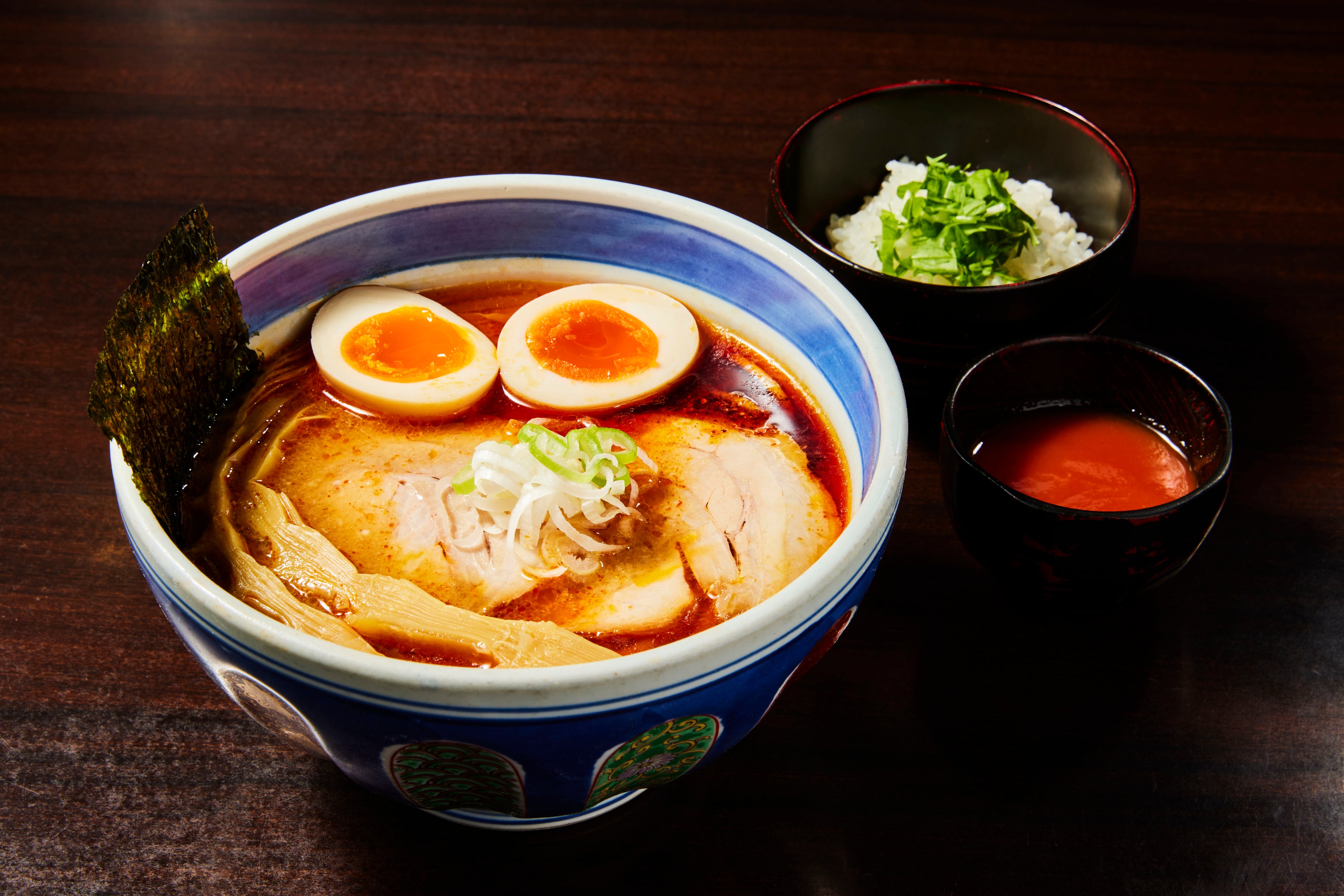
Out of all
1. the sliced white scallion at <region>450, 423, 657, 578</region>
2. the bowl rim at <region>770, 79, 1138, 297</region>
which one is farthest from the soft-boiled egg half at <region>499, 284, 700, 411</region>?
the bowl rim at <region>770, 79, 1138, 297</region>

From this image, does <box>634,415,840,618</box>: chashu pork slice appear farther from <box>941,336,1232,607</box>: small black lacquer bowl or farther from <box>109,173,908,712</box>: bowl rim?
<box>941,336,1232,607</box>: small black lacquer bowl

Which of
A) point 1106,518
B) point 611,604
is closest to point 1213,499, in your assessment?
point 1106,518

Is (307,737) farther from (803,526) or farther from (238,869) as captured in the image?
(803,526)

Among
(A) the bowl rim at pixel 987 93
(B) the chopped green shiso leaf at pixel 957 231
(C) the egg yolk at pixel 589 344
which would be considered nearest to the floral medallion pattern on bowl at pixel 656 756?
(C) the egg yolk at pixel 589 344

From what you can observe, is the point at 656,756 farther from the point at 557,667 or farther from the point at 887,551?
the point at 887,551

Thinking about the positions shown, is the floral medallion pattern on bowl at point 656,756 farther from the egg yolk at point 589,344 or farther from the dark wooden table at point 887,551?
the egg yolk at point 589,344

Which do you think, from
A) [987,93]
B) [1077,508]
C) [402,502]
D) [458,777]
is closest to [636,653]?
[458,777]
